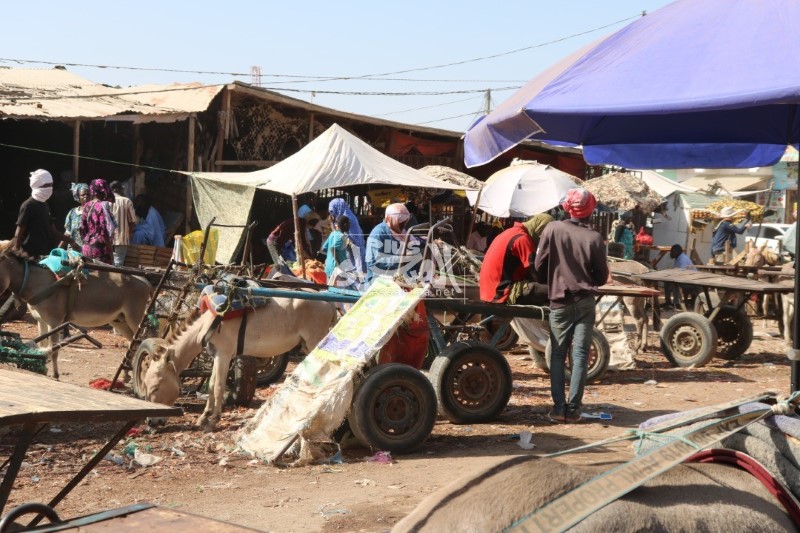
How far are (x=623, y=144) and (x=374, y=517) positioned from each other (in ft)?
9.69

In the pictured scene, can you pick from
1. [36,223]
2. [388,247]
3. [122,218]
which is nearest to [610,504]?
[388,247]

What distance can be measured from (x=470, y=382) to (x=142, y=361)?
3045mm

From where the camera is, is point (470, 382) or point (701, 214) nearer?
point (470, 382)

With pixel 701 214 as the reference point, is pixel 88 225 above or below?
below

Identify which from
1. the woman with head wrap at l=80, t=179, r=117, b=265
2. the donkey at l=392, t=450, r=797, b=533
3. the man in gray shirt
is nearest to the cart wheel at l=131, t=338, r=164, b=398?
the man in gray shirt

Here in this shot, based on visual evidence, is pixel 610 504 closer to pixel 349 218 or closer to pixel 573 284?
pixel 573 284

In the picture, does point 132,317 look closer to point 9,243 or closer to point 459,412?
point 9,243

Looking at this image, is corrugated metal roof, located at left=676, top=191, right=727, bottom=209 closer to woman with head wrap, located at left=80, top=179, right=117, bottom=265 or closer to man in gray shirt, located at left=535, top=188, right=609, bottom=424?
woman with head wrap, located at left=80, top=179, right=117, bottom=265

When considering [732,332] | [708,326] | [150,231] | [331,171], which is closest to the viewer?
[708,326]

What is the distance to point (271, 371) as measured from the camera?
11086 mm

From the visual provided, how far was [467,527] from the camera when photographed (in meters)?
2.73

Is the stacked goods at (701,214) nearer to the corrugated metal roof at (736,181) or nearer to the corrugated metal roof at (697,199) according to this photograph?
the corrugated metal roof at (697,199)

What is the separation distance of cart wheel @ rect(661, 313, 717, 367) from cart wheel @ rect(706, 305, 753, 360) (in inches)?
25.5

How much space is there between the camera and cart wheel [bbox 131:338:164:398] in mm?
8875
